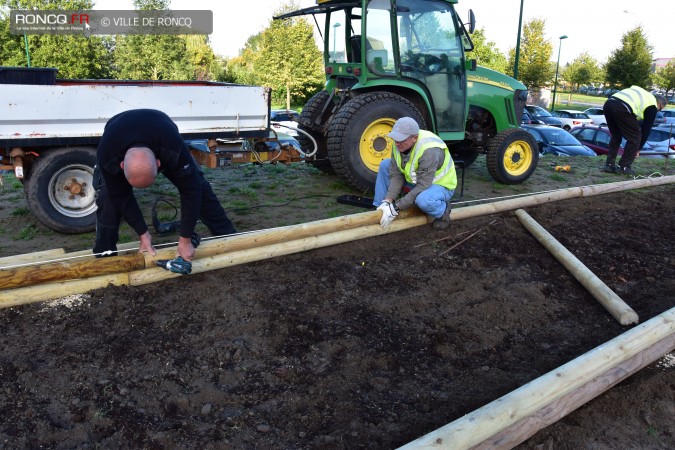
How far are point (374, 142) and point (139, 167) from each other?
426 cm

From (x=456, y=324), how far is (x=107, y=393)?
240 centimetres

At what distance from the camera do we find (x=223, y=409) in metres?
3.03

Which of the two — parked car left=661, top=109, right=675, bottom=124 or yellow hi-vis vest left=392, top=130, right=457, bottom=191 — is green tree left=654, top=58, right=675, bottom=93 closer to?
parked car left=661, top=109, right=675, bottom=124

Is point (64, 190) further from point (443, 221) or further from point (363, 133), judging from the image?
point (443, 221)

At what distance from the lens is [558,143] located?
14.6 m

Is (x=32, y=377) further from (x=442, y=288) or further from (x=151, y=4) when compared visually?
(x=151, y=4)

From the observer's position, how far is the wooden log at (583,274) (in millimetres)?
4141

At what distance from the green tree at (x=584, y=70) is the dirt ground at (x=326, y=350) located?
156 ft

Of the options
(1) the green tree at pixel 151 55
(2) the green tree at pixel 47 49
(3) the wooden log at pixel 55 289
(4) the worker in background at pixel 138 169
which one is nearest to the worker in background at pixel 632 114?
(4) the worker in background at pixel 138 169

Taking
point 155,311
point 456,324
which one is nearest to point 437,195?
point 456,324

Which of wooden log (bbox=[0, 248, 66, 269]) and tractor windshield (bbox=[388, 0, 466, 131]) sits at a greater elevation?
tractor windshield (bbox=[388, 0, 466, 131])

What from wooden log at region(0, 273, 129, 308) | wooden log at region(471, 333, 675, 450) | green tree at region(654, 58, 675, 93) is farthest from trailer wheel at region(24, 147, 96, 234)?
green tree at region(654, 58, 675, 93)

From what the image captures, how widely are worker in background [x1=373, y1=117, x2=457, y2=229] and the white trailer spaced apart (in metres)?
2.01

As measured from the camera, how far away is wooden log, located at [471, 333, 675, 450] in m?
2.73
